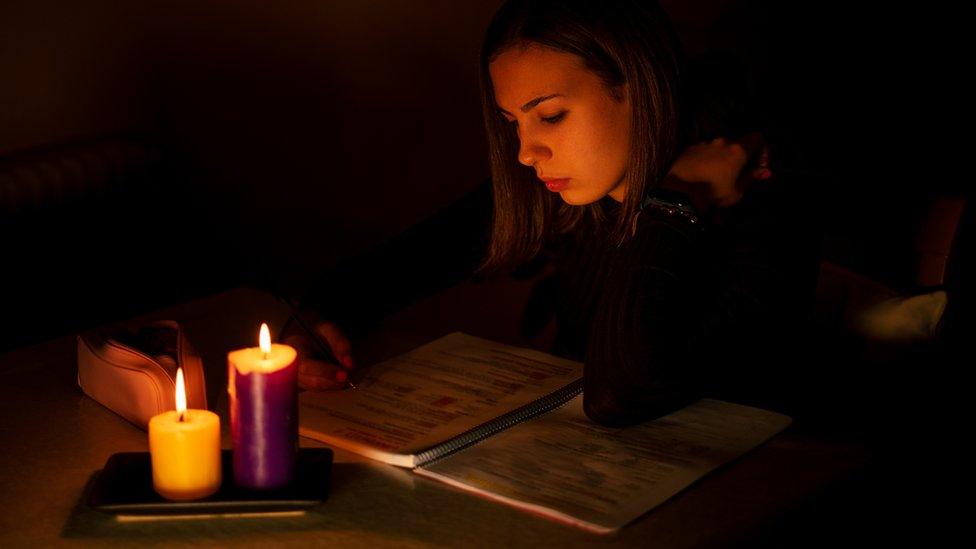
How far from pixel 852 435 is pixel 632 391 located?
1.95ft

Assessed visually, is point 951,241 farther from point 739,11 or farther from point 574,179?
point 739,11

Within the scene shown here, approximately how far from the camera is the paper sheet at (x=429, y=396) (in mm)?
1029

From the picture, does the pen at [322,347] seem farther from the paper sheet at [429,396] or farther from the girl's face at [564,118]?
the girl's face at [564,118]

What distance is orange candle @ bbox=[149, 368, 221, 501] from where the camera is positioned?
87 centimetres

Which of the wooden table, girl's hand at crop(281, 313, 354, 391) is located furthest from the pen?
the wooden table

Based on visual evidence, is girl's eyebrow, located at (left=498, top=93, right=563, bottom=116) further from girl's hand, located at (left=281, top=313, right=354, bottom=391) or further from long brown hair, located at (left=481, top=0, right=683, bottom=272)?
girl's hand, located at (left=281, top=313, right=354, bottom=391)

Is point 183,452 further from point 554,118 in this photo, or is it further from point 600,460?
point 554,118

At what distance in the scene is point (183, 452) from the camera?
87 centimetres

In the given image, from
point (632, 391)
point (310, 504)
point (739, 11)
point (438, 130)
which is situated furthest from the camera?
point (438, 130)

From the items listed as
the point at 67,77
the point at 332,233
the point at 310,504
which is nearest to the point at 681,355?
the point at 310,504

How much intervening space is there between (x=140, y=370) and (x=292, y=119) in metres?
1.30

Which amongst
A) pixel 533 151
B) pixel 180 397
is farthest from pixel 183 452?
pixel 533 151

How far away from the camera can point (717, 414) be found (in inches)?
43.1

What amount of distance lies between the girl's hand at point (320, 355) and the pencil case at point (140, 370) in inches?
5.1
